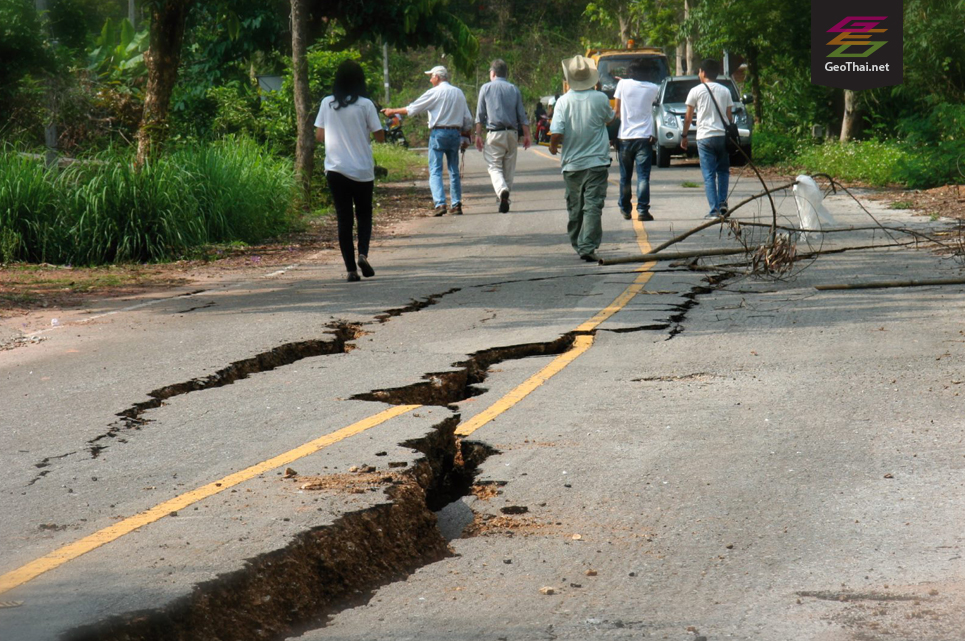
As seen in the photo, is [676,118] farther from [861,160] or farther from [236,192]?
[236,192]

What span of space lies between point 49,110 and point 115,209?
5.48 metres

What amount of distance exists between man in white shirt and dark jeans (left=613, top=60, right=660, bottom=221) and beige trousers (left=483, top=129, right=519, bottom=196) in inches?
66.6

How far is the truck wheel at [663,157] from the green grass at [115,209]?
14.2 m

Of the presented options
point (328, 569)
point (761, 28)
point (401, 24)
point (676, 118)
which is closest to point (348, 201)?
point (328, 569)

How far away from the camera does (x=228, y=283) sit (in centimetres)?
1174

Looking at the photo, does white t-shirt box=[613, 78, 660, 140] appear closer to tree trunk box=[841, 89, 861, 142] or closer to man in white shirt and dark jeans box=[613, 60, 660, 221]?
man in white shirt and dark jeans box=[613, 60, 660, 221]

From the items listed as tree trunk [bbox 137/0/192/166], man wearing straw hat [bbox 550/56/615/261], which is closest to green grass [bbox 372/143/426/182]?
tree trunk [bbox 137/0/192/166]

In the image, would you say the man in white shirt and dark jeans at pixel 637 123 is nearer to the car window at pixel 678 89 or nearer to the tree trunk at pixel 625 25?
the car window at pixel 678 89

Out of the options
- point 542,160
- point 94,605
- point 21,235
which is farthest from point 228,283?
point 542,160

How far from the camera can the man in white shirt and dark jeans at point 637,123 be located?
14.8 m

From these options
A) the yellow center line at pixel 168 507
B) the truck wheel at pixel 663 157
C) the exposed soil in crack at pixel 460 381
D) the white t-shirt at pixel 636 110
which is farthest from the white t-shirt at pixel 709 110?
the truck wheel at pixel 663 157

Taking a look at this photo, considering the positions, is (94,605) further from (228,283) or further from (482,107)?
(482,107)

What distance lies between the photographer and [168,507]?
4.82 m

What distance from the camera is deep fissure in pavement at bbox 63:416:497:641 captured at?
371cm
